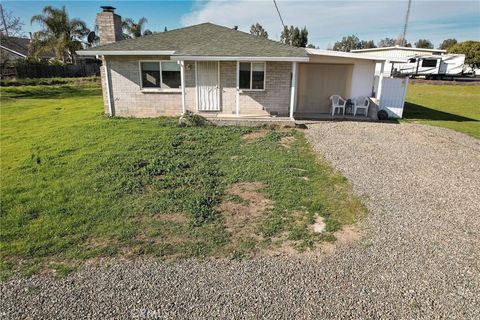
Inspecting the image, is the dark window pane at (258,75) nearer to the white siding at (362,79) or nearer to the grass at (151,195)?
the grass at (151,195)

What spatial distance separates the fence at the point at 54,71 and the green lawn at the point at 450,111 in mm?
35786

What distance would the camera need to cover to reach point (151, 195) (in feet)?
20.7

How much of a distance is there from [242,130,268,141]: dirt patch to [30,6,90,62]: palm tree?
36.7 metres

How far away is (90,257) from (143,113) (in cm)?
1075

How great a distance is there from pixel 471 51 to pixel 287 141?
191 ft

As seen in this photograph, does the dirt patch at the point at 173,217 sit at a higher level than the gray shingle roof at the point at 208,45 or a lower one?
lower

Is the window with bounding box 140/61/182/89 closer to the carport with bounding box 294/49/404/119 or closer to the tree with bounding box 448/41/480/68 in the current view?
the carport with bounding box 294/49/404/119

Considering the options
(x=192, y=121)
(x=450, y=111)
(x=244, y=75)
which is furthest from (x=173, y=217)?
(x=450, y=111)

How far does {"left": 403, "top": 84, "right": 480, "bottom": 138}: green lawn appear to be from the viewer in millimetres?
14727

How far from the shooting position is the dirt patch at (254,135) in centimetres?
1066

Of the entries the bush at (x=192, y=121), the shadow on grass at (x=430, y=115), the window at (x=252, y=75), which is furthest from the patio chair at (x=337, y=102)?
the bush at (x=192, y=121)

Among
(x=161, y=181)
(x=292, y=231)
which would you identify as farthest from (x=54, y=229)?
(x=292, y=231)

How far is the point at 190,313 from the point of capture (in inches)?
133

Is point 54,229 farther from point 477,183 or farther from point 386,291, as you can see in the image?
point 477,183
